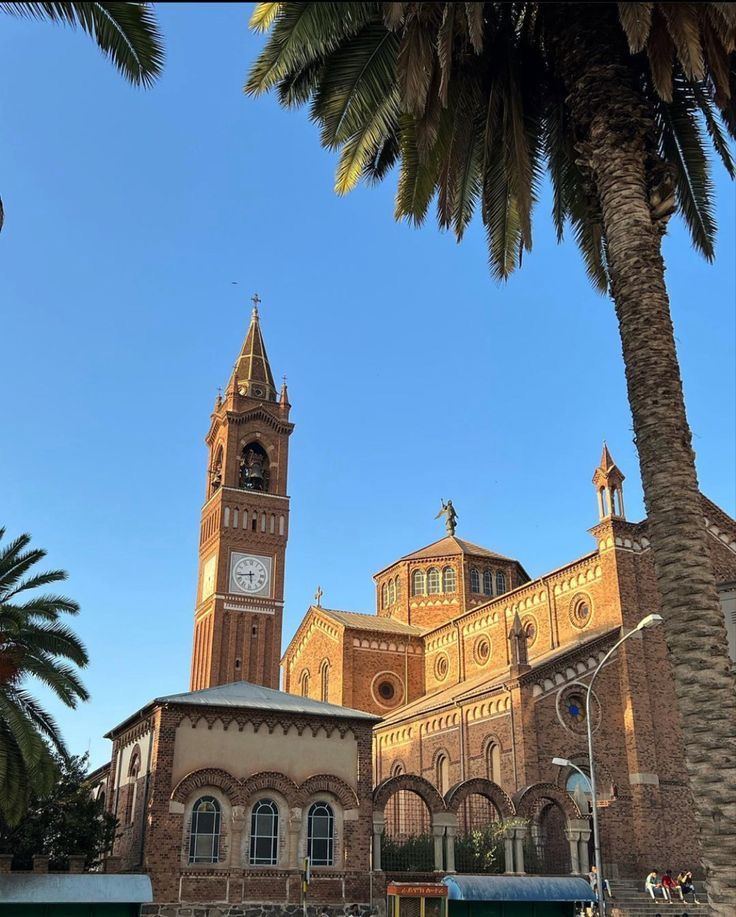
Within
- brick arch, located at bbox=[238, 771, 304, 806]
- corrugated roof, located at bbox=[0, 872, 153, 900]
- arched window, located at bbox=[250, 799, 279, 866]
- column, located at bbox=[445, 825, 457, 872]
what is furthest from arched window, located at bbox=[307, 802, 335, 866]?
corrugated roof, located at bbox=[0, 872, 153, 900]

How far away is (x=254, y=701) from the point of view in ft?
84.8

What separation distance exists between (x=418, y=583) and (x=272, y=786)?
31048mm

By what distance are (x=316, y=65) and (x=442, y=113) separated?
227cm

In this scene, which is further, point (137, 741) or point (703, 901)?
point (703, 901)

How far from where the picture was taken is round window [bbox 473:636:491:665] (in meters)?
46.6

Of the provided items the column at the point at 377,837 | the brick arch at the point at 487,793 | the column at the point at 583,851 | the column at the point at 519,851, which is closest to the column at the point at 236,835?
the column at the point at 377,837

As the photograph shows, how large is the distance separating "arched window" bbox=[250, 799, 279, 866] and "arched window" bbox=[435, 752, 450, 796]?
16.7m

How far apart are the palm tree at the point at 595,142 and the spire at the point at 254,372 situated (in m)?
41.0

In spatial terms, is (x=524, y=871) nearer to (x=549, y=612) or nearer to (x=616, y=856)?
(x=616, y=856)

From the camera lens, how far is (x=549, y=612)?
42.8 meters

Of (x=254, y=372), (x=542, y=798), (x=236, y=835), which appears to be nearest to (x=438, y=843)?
(x=542, y=798)

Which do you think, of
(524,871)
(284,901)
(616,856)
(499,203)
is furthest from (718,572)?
(499,203)

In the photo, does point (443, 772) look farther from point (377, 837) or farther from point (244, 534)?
point (244, 534)

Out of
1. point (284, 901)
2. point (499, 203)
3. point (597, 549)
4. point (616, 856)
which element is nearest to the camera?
point (499, 203)
